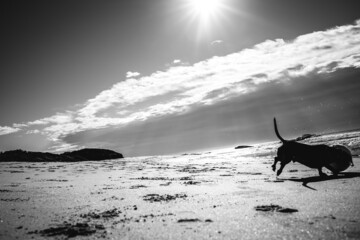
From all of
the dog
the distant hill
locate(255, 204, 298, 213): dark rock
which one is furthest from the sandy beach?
the distant hill

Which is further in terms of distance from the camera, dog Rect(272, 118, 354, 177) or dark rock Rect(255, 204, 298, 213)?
dog Rect(272, 118, 354, 177)

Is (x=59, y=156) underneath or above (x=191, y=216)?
above

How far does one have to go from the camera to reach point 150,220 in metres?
3.18

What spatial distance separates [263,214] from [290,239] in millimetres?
950

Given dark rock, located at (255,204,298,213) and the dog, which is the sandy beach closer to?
dark rock, located at (255,204,298,213)

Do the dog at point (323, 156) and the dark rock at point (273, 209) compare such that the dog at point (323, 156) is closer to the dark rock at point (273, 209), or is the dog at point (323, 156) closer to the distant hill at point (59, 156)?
the dark rock at point (273, 209)

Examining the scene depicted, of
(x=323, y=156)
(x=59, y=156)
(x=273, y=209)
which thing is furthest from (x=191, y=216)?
(x=59, y=156)

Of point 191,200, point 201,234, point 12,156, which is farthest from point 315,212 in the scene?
point 12,156

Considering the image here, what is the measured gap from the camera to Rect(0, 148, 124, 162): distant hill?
1723cm

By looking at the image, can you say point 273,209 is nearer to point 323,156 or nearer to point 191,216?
point 191,216

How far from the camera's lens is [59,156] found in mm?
21484

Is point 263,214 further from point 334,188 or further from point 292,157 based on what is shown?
point 292,157

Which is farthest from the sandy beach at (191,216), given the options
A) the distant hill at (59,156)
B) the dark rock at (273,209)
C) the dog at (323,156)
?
the distant hill at (59,156)

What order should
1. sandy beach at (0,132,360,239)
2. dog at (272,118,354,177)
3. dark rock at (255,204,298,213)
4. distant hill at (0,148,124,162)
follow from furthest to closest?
Answer: distant hill at (0,148,124,162), dog at (272,118,354,177), dark rock at (255,204,298,213), sandy beach at (0,132,360,239)
